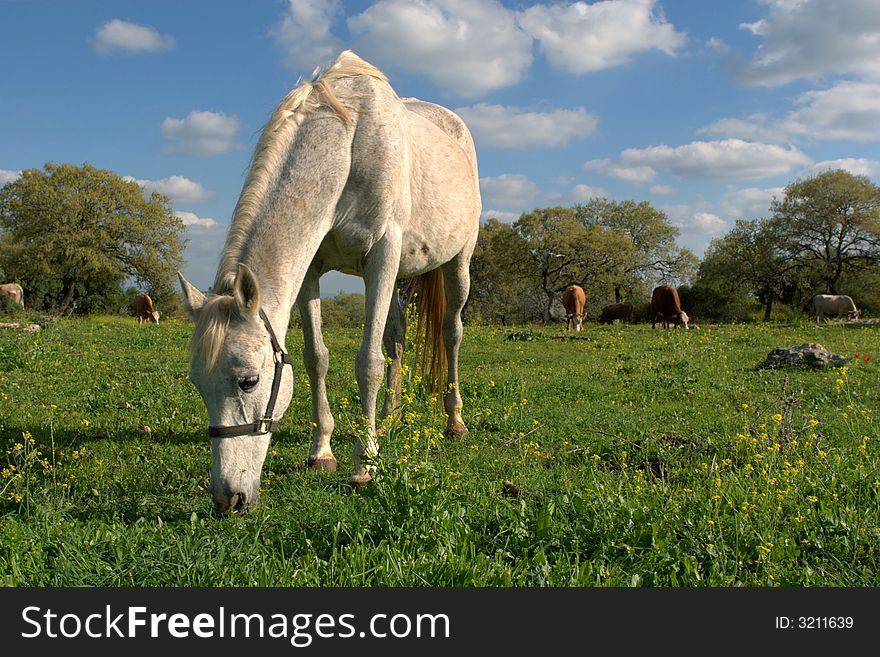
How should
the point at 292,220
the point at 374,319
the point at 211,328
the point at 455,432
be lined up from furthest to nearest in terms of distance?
the point at 455,432
the point at 374,319
the point at 292,220
the point at 211,328

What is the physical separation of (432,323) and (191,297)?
3.39 metres

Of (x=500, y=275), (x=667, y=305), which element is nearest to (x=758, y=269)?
(x=500, y=275)

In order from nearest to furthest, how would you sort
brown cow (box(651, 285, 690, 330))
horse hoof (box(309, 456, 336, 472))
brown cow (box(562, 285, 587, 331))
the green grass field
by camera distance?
the green grass field < horse hoof (box(309, 456, 336, 472)) < brown cow (box(651, 285, 690, 330)) < brown cow (box(562, 285, 587, 331))

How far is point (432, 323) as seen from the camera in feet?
22.0

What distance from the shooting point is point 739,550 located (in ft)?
9.71

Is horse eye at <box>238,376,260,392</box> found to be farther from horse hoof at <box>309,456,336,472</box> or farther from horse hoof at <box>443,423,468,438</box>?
horse hoof at <box>443,423,468,438</box>

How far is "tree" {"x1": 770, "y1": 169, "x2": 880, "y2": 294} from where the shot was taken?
43.2 m

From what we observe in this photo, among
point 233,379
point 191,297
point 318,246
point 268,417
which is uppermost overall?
point 318,246

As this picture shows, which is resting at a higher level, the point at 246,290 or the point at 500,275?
the point at 500,275

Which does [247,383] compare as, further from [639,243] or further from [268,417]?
[639,243]

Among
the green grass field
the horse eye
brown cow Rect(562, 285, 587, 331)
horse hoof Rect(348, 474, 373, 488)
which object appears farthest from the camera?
brown cow Rect(562, 285, 587, 331)

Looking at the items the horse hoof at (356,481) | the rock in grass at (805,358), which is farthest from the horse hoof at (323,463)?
the rock in grass at (805,358)

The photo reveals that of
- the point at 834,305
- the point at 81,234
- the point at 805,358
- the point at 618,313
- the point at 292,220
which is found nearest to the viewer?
the point at 292,220

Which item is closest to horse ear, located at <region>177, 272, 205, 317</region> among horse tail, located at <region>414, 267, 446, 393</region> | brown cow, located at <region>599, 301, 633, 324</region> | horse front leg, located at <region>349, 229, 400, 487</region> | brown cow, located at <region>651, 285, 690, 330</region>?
horse front leg, located at <region>349, 229, 400, 487</region>
